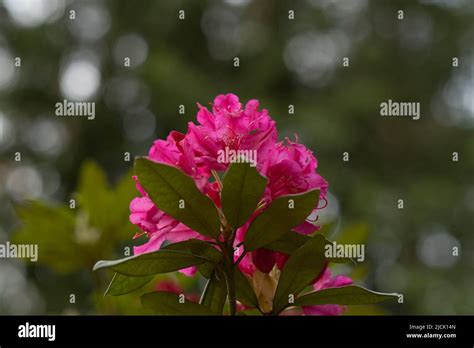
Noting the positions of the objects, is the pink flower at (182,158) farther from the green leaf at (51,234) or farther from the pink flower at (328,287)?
the green leaf at (51,234)

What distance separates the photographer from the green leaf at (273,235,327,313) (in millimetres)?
794

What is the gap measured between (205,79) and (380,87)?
219 centimetres

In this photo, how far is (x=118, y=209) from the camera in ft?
4.66

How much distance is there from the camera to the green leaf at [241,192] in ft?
2.43

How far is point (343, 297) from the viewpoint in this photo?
2.70 ft

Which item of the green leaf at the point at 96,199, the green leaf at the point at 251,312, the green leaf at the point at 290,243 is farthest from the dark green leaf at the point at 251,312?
the green leaf at the point at 96,199

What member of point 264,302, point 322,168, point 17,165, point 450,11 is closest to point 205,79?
point 322,168

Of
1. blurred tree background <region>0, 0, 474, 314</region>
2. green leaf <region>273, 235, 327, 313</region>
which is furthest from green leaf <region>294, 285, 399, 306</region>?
blurred tree background <region>0, 0, 474, 314</region>

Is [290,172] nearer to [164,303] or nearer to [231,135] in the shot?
[231,135]

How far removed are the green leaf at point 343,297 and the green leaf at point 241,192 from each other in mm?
142

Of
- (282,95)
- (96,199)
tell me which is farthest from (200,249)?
(282,95)

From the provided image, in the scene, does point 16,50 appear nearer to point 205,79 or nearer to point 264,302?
point 205,79

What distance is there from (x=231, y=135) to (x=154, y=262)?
7.2 inches

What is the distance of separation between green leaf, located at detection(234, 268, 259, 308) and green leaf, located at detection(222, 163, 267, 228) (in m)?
0.10
